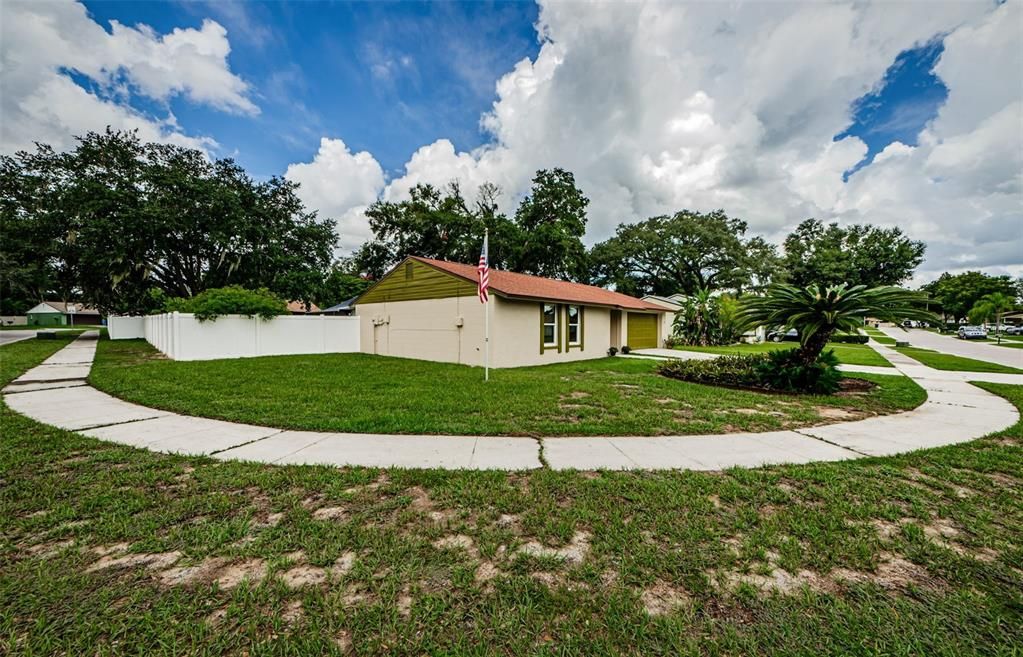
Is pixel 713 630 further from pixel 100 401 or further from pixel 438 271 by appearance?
pixel 438 271

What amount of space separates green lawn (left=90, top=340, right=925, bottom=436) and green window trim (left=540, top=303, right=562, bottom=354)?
8.71 ft

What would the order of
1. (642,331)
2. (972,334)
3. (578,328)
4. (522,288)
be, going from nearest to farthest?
1. (522,288)
2. (578,328)
3. (642,331)
4. (972,334)

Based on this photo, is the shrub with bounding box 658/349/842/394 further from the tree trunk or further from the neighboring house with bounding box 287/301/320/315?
the neighboring house with bounding box 287/301/320/315

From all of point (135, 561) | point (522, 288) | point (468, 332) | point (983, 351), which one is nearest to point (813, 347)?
point (522, 288)

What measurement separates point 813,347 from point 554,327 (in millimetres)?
6931

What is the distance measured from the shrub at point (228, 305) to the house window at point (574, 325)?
1095 cm

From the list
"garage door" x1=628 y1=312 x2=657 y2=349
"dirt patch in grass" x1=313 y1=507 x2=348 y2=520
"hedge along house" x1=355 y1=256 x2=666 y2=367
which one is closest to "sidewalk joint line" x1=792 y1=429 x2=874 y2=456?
"dirt patch in grass" x1=313 y1=507 x2=348 y2=520

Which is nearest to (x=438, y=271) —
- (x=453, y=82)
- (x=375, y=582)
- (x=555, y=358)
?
(x=555, y=358)

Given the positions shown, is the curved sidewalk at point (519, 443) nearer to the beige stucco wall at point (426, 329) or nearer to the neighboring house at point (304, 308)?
the beige stucco wall at point (426, 329)

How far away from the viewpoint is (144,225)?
17859mm

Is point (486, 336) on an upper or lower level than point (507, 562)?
upper

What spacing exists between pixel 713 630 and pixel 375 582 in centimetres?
165

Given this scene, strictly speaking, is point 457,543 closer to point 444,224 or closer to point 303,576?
point 303,576

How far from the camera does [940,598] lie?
5.95ft
